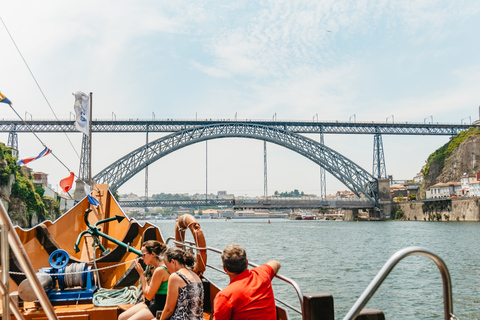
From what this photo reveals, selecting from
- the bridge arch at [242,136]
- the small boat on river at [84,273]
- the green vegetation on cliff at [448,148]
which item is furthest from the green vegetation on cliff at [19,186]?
the green vegetation on cliff at [448,148]

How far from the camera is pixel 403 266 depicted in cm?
1249

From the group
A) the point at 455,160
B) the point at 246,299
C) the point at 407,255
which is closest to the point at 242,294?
the point at 246,299

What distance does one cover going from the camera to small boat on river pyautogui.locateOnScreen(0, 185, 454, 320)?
47.3 inches

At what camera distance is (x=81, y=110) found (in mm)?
7211

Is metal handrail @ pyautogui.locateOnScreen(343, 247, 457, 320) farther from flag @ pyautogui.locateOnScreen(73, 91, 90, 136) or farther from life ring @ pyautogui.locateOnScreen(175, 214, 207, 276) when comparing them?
flag @ pyautogui.locateOnScreen(73, 91, 90, 136)

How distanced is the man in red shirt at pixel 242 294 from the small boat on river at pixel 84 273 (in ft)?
0.87

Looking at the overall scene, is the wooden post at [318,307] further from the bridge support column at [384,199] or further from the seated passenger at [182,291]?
the bridge support column at [384,199]

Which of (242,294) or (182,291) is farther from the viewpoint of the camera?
(182,291)

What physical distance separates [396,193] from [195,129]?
51.2 meters

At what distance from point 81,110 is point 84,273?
3688 millimetres

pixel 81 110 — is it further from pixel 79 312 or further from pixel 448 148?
pixel 448 148

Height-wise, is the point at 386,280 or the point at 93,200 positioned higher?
the point at 93,200

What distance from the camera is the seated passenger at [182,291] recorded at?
8.55 ft

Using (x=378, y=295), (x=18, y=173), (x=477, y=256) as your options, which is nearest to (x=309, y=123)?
(x=18, y=173)
